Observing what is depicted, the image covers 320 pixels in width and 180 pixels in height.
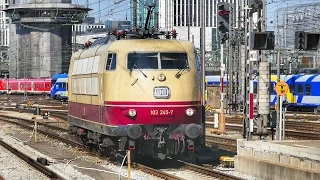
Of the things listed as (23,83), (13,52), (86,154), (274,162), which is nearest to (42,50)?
(13,52)

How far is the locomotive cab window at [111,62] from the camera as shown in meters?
18.0

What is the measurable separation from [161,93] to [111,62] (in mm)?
1685

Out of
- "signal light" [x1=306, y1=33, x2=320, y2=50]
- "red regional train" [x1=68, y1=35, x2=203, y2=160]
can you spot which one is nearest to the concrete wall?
"red regional train" [x1=68, y1=35, x2=203, y2=160]

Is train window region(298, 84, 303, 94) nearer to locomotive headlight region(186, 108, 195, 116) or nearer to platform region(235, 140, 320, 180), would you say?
locomotive headlight region(186, 108, 195, 116)

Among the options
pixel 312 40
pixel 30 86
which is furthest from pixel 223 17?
pixel 30 86

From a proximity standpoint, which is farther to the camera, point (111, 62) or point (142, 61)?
point (111, 62)

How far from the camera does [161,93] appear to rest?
1767 centimetres

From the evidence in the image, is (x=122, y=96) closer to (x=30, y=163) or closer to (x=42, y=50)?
(x=30, y=163)

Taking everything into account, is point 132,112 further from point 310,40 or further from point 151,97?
point 310,40

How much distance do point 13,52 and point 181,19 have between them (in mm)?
31622

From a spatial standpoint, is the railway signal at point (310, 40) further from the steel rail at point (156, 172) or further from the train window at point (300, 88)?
the train window at point (300, 88)

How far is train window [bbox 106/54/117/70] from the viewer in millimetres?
17984

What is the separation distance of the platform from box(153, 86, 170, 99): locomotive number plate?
7.77ft

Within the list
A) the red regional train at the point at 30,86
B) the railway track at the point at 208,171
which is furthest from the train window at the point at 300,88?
the red regional train at the point at 30,86
